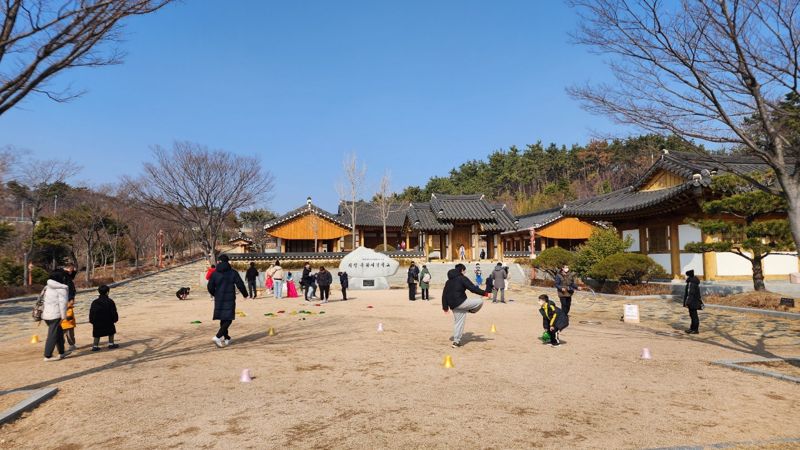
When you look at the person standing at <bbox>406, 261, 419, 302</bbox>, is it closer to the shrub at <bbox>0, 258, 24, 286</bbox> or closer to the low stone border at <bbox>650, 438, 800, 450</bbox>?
the low stone border at <bbox>650, 438, 800, 450</bbox>

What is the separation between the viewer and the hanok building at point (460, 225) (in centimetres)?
3991

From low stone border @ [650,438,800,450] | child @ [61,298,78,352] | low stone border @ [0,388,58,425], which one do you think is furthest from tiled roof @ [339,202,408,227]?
low stone border @ [650,438,800,450]

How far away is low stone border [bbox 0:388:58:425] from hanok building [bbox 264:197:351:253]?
114 feet

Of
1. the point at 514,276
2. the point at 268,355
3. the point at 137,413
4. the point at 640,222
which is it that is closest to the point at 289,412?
the point at 137,413

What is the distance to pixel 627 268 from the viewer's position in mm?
18625

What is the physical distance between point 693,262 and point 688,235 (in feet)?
4.04

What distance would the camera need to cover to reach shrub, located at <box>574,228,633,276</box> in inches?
801

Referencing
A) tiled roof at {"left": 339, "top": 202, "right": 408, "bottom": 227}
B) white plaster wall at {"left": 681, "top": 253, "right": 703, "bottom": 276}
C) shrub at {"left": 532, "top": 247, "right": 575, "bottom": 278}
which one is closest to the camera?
white plaster wall at {"left": 681, "top": 253, "right": 703, "bottom": 276}

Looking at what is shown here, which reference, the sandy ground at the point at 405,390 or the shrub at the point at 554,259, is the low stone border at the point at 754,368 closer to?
the sandy ground at the point at 405,390

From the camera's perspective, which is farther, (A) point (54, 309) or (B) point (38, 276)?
(B) point (38, 276)

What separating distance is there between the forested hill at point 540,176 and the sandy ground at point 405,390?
52750 mm

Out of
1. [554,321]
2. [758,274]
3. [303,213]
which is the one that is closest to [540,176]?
[303,213]

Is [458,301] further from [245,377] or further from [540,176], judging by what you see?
[540,176]

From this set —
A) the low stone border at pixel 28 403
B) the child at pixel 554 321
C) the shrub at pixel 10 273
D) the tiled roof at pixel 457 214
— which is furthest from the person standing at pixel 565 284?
the shrub at pixel 10 273
